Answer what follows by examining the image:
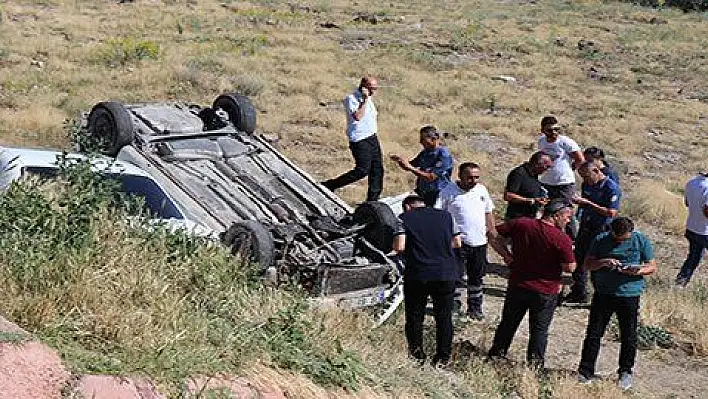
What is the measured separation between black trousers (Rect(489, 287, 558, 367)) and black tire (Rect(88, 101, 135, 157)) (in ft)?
13.2

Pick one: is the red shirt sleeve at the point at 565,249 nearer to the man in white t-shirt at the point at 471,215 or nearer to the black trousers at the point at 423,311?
the black trousers at the point at 423,311

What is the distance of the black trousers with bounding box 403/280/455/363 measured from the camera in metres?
7.69

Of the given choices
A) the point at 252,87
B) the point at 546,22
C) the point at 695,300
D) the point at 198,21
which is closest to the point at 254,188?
the point at 695,300

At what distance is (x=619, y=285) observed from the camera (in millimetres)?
7977

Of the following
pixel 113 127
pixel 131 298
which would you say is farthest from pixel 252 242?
pixel 113 127

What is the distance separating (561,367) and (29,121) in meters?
11.4

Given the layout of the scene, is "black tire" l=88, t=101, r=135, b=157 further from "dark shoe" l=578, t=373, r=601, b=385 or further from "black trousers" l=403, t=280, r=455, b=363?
"dark shoe" l=578, t=373, r=601, b=385

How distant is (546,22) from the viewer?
44500mm

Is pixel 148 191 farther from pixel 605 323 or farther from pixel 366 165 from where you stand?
pixel 605 323

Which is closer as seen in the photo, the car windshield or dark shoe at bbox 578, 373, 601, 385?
dark shoe at bbox 578, 373, 601, 385

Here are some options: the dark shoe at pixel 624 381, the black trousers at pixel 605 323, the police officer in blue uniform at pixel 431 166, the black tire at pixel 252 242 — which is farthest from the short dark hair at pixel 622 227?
the black tire at pixel 252 242

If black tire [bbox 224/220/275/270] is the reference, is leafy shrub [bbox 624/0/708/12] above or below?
below

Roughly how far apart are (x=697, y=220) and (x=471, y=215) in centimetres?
346

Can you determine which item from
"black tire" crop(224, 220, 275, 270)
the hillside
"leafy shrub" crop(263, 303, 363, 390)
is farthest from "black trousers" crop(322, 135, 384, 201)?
"leafy shrub" crop(263, 303, 363, 390)
